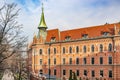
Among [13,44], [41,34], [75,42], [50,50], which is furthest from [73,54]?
[13,44]

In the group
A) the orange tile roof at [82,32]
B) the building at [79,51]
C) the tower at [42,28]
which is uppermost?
the tower at [42,28]

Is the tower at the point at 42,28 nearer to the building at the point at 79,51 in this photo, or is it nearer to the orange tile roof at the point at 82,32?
the building at the point at 79,51

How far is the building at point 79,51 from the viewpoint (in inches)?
2333

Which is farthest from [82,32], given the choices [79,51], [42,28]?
[42,28]

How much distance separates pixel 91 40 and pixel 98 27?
4182mm

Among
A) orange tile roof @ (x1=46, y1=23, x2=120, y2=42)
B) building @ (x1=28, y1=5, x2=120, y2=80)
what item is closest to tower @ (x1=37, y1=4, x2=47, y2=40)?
building @ (x1=28, y1=5, x2=120, y2=80)

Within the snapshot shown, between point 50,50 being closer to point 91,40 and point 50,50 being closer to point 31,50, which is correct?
point 31,50

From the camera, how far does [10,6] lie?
18.2 m

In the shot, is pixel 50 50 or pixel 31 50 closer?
pixel 50 50

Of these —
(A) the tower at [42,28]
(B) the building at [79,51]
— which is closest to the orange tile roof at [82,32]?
(B) the building at [79,51]

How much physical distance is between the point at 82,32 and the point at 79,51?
5238 mm

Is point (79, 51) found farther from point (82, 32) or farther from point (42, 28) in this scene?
point (42, 28)

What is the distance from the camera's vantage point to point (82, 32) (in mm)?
67938

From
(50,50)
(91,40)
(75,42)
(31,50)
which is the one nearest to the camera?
(91,40)
